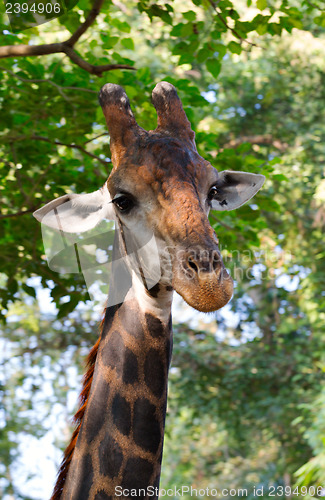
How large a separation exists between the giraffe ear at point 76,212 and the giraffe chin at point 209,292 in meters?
0.79

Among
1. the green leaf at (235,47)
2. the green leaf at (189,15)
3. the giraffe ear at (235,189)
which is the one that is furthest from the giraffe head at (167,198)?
the green leaf at (235,47)

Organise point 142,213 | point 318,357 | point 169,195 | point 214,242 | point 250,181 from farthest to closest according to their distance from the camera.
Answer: point 318,357 < point 250,181 < point 142,213 < point 169,195 < point 214,242

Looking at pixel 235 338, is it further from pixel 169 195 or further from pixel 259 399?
pixel 169 195

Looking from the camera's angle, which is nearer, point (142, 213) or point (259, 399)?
point (142, 213)

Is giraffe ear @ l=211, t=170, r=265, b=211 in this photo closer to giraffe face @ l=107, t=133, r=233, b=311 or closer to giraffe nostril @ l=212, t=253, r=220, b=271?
giraffe face @ l=107, t=133, r=233, b=311

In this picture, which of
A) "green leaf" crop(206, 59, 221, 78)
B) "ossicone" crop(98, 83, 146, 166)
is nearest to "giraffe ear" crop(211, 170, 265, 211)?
"ossicone" crop(98, 83, 146, 166)

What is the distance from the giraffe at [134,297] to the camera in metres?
2.19

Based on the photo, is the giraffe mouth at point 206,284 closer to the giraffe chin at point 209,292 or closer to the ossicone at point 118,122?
the giraffe chin at point 209,292

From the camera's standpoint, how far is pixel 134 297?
8.05 feet

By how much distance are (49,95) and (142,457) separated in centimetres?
281

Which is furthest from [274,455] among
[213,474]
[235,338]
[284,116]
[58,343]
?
[284,116]

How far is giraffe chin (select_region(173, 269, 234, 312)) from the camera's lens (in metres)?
1.90

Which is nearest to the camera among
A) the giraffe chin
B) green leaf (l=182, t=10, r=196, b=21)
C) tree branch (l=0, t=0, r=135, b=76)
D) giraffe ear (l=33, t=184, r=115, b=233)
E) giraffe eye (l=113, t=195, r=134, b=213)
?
the giraffe chin

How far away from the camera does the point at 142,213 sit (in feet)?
7.51
